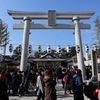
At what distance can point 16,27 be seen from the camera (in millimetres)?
19359

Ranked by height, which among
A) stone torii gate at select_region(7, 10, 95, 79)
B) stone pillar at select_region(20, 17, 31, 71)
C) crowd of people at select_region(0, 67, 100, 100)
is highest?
stone torii gate at select_region(7, 10, 95, 79)

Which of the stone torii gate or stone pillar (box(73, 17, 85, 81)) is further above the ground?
the stone torii gate

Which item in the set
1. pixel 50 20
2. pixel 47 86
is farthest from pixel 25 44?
pixel 47 86

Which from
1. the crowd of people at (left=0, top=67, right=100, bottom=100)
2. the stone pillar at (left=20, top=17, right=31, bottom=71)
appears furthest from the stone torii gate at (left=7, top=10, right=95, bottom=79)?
the crowd of people at (left=0, top=67, right=100, bottom=100)

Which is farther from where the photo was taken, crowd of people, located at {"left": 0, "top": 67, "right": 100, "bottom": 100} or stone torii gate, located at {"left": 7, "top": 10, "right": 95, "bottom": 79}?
stone torii gate, located at {"left": 7, "top": 10, "right": 95, "bottom": 79}

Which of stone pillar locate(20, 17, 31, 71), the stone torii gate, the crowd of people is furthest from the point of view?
the stone torii gate

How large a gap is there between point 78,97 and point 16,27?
15.0 meters

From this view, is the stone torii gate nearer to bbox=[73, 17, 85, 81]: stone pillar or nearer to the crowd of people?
bbox=[73, 17, 85, 81]: stone pillar

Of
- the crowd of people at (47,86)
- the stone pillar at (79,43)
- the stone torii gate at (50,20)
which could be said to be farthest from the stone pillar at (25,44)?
the crowd of people at (47,86)

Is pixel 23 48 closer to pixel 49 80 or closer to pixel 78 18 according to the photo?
pixel 78 18

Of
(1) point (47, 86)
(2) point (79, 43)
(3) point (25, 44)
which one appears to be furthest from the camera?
(2) point (79, 43)

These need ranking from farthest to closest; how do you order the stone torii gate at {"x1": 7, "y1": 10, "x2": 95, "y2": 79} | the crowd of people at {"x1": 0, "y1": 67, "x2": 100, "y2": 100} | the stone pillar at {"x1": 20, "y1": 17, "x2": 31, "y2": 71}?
the stone torii gate at {"x1": 7, "y1": 10, "x2": 95, "y2": 79} < the stone pillar at {"x1": 20, "y1": 17, "x2": 31, "y2": 71} < the crowd of people at {"x1": 0, "y1": 67, "x2": 100, "y2": 100}

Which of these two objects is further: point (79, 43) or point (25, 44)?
point (79, 43)

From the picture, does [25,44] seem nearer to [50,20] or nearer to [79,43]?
[50,20]
